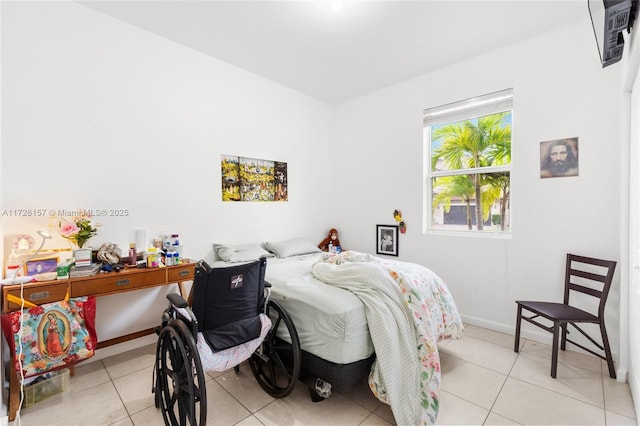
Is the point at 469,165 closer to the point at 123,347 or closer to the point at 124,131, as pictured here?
the point at 124,131

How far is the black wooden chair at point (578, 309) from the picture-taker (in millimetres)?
2172

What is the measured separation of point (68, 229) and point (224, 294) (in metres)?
1.45

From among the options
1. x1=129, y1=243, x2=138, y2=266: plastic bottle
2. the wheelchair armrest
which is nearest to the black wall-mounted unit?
the wheelchair armrest

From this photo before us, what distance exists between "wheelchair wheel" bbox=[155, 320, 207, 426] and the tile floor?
0.62 ft

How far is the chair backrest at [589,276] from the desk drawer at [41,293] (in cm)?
382

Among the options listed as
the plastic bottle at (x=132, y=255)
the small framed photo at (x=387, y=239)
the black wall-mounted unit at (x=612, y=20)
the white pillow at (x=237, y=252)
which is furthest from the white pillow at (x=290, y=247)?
the black wall-mounted unit at (x=612, y=20)

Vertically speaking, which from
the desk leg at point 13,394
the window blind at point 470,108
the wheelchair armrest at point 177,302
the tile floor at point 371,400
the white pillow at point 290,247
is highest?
the window blind at point 470,108

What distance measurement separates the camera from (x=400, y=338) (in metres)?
1.83

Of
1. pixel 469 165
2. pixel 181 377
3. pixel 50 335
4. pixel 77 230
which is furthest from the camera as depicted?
pixel 469 165

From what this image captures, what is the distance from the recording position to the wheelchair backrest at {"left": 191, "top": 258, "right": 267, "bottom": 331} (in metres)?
1.64

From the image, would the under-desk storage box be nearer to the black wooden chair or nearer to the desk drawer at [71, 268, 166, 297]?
the desk drawer at [71, 268, 166, 297]

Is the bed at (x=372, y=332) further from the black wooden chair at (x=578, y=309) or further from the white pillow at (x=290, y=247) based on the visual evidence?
the white pillow at (x=290, y=247)

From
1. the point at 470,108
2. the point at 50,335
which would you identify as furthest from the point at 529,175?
the point at 50,335

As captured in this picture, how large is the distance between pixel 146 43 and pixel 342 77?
2.07 meters
